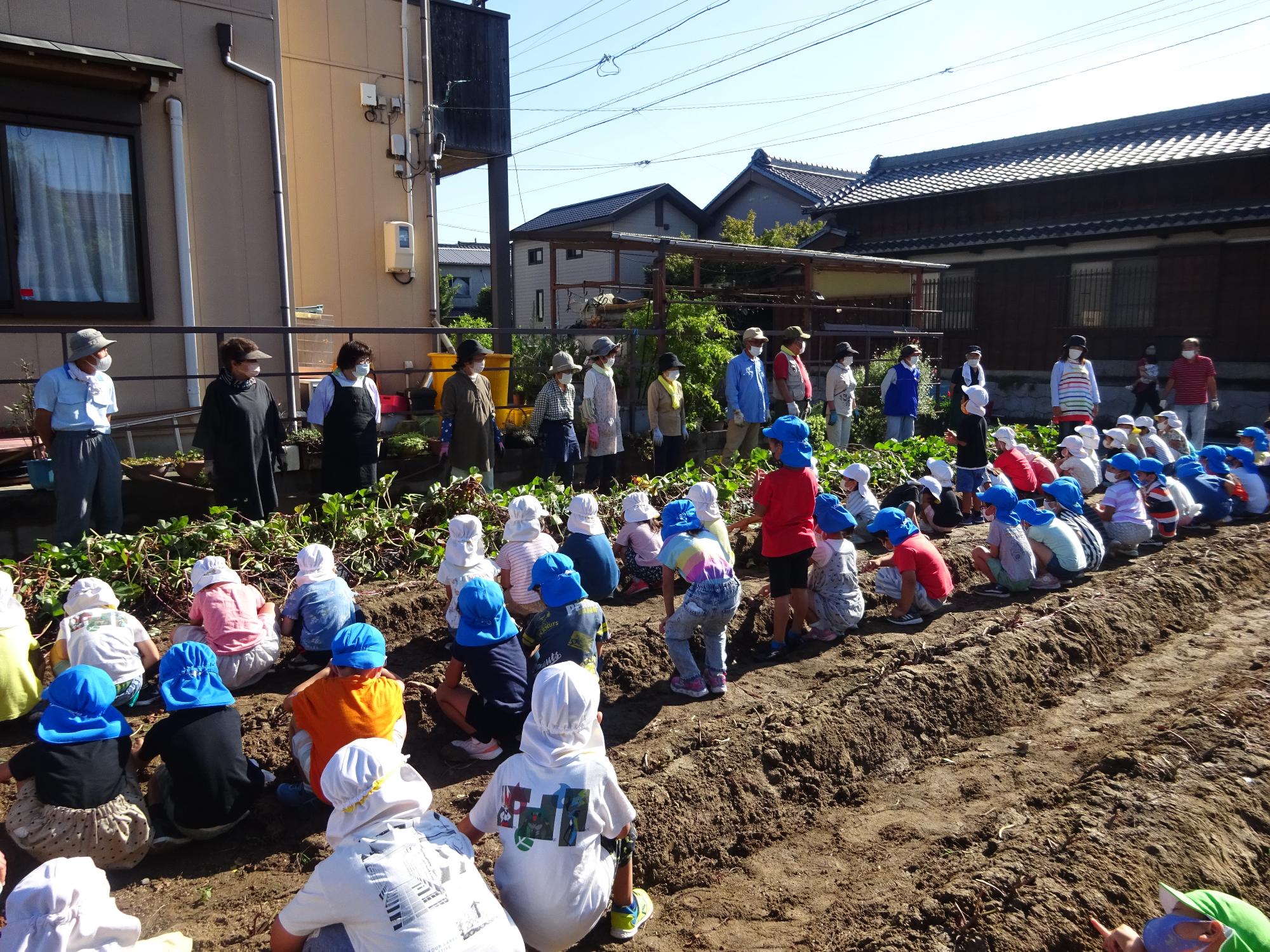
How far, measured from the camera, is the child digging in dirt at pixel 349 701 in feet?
12.5

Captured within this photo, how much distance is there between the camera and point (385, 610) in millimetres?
6043

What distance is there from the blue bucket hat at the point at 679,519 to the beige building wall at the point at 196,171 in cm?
576

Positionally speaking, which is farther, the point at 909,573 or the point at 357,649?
the point at 909,573

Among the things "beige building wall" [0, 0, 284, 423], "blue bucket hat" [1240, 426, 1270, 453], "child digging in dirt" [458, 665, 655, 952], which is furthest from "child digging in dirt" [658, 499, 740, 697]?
"blue bucket hat" [1240, 426, 1270, 453]

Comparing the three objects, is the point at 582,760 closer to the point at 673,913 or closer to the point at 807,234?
the point at 673,913

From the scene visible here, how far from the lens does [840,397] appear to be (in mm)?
10906

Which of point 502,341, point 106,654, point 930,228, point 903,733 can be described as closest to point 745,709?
point 903,733

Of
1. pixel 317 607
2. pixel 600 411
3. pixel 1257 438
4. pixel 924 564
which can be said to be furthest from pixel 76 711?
pixel 1257 438

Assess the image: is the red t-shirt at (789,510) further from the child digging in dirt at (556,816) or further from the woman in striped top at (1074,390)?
the woman in striped top at (1074,390)

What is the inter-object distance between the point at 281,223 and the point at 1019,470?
7.86 meters

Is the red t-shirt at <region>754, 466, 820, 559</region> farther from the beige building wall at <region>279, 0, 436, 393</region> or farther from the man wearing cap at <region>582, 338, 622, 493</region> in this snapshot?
the beige building wall at <region>279, 0, 436, 393</region>

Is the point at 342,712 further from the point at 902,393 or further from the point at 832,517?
the point at 902,393

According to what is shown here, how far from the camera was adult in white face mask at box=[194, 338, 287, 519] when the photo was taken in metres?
6.44

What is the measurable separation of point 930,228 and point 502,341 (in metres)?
13.0
